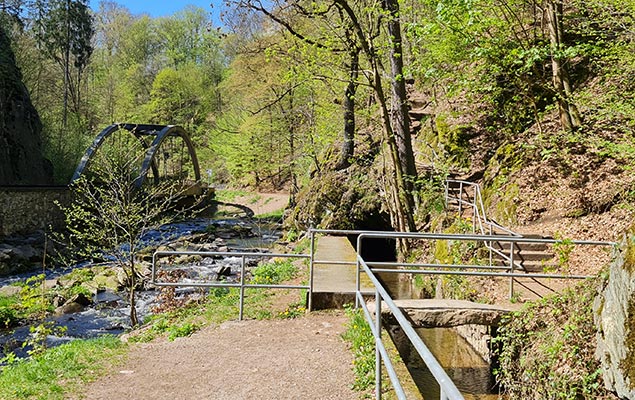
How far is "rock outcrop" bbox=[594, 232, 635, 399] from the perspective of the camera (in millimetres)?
3760

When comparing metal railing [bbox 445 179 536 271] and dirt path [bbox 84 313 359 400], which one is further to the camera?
metal railing [bbox 445 179 536 271]

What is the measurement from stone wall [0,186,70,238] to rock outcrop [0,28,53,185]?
16.2 feet

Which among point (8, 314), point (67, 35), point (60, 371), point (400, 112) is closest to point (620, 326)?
point (60, 371)

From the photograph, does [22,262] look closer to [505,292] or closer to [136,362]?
[136,362]

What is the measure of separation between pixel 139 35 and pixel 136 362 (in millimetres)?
50870

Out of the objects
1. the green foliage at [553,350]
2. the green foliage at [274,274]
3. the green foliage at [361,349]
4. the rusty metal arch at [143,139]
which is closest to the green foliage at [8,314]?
the green foliage at [274,274]

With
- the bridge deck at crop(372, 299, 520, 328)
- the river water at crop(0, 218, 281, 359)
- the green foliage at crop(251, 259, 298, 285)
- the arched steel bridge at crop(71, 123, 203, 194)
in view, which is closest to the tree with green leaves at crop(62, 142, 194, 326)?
the river water at crop(0, 218, 281, 359)

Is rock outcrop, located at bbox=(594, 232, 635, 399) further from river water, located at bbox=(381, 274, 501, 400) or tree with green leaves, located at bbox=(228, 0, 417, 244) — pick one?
tree with green leaves, located at bbox=(228, 0, 417, 244)

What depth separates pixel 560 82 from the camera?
1165cm

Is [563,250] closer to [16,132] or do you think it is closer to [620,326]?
[620,326]

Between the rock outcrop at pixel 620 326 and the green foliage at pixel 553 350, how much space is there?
26 centimetres

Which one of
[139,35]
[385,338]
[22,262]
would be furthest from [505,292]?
[139,35]

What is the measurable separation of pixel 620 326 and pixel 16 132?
29.6 m

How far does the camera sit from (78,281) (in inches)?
511
